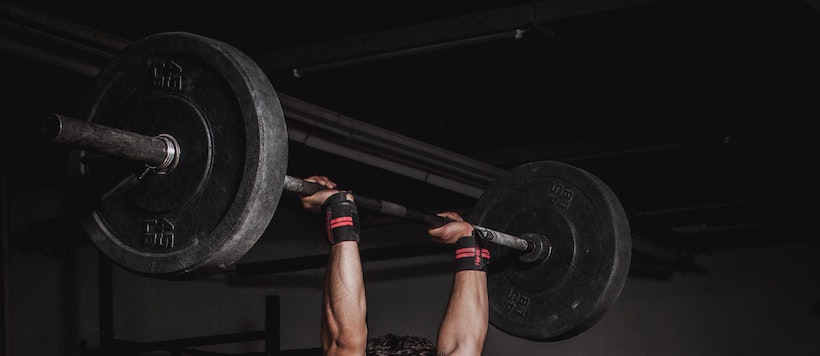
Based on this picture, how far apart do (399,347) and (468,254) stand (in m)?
0.40

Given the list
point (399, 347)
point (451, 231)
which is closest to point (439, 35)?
point (451, 231)

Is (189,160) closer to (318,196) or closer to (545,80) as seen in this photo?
(318,196)

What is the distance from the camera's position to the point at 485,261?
3.22 metres

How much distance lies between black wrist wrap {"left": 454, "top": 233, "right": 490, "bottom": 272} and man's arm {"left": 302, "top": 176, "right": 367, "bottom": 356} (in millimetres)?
643

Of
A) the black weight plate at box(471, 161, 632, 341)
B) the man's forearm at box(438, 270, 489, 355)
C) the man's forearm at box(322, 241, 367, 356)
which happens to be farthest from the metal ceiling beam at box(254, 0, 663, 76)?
the man's forearm at box(322, 241, 367, 356)

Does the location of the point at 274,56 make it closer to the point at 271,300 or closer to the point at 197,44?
the point at 271,300

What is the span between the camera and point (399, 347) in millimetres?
2998

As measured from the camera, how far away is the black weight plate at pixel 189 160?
2.06 metres

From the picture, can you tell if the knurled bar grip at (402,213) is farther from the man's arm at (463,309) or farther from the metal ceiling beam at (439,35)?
the metal ceiling beam at (439,35)

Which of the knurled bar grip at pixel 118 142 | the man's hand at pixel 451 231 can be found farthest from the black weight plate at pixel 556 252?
the knurled bar grip at pixel 118 142

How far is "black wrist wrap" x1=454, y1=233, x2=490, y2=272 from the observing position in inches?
124

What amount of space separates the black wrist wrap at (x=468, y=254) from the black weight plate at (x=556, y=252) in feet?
1.01

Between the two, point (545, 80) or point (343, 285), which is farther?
point (545, 80)

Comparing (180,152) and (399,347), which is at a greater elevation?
(180,152)
